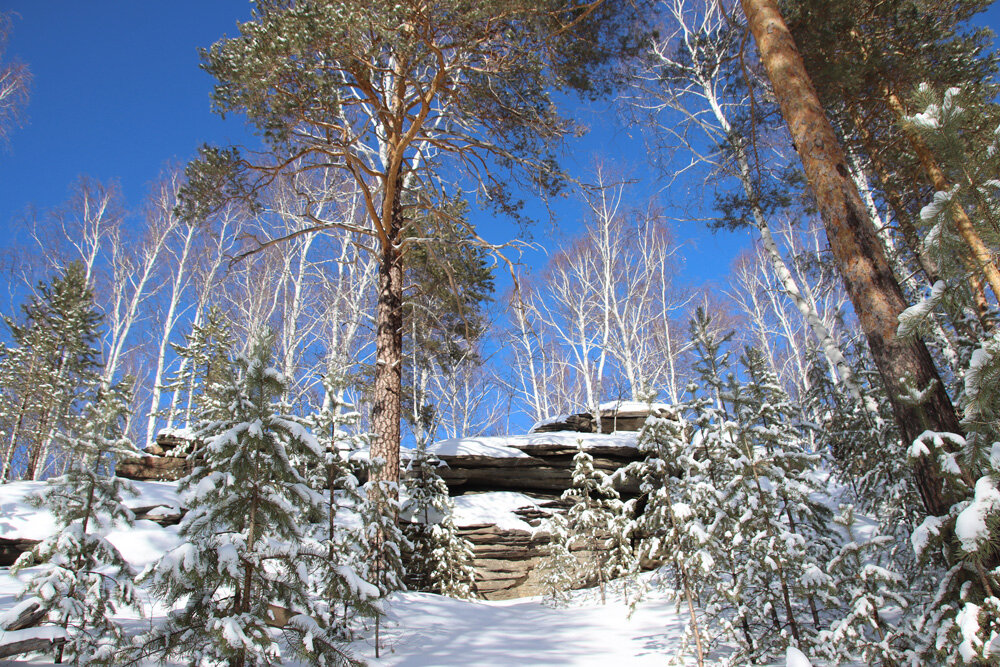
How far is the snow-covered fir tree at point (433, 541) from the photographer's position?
338 inches

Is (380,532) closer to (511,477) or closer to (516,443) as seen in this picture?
(511,477)

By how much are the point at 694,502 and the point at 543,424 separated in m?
8.84

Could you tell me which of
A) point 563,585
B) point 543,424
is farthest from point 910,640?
point 543,424

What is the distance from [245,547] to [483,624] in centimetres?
449

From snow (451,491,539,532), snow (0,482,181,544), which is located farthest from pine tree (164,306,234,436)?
snow (451,491,539,532)

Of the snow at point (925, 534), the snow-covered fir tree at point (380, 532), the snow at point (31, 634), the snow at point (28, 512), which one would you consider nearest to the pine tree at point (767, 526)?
the snow at point (925, 534)

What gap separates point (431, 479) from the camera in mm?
9430

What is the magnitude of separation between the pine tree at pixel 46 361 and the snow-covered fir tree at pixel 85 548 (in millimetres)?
10971

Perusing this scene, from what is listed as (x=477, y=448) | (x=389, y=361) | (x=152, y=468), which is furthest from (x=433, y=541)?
(x=152, y=468)

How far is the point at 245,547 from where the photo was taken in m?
2.90

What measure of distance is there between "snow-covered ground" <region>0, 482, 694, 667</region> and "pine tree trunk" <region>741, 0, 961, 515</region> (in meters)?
2.98

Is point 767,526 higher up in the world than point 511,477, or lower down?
lower down

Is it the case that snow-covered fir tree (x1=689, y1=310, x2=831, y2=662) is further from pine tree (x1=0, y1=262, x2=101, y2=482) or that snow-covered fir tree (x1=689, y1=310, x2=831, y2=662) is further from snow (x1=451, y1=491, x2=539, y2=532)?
pine tree (x1=0, y1=262, x2=101, y2=482)

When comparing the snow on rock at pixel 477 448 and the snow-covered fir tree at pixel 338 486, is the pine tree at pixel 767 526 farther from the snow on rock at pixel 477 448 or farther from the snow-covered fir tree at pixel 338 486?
the snow on rock at pixel 477 448
